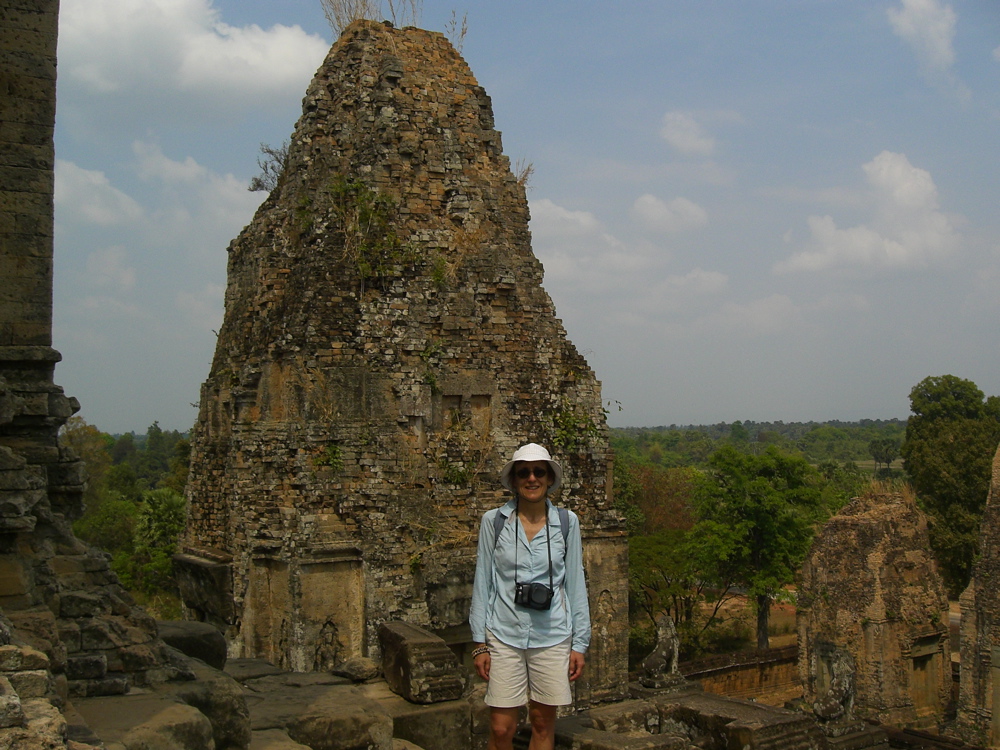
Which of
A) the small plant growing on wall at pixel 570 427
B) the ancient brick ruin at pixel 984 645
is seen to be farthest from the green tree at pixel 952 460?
the small plant growing on wall at pixel 570 427

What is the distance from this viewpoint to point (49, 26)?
6.48m

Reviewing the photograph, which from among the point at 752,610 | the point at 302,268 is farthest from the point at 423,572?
the point at 752,610

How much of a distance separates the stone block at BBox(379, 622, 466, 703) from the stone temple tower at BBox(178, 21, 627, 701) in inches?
181

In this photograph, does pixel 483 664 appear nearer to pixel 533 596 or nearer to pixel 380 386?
pixel 533 596

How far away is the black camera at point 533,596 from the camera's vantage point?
4.86m

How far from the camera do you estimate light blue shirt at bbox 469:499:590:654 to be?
16.1 ft

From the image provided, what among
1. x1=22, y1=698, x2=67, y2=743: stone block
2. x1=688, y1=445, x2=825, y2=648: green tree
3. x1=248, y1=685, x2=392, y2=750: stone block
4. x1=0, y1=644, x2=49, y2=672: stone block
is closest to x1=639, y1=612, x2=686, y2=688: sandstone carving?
x1=248, y1=685, x2=392, y2=750: stone block

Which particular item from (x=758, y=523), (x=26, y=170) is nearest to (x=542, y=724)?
(x=26, y=170)

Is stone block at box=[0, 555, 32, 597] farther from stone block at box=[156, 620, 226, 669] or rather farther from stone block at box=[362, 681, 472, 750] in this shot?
stone block at box=[362, 681, 472, 750]

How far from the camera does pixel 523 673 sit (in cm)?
496

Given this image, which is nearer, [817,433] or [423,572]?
[423,572]

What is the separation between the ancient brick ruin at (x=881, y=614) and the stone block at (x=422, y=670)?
12.5 meters

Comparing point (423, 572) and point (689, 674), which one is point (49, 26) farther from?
point (689, 674)

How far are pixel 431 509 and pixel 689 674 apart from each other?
385 inches
